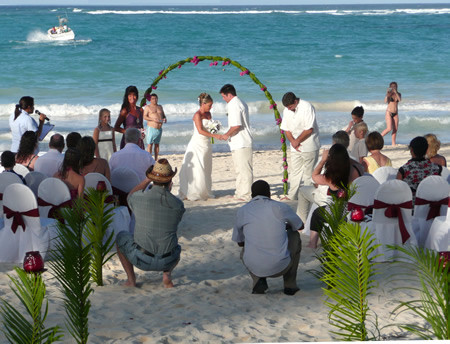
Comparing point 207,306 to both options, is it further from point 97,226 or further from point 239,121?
point 239,121

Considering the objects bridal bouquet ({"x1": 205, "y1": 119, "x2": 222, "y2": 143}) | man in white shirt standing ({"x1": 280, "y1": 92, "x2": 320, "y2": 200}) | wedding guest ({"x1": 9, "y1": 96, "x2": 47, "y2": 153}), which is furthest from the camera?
bridal bouquet ({"x1": 205, "y1": 119, "x2": 222, "y2": 143})

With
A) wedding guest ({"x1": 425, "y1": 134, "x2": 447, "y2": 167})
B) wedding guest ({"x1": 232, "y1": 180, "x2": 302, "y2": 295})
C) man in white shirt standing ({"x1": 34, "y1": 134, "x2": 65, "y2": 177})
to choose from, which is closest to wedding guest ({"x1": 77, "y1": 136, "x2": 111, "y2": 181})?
man in white shirt standing ({"x1": 34, "y1": 134, "x2": 65, "y2": 177})

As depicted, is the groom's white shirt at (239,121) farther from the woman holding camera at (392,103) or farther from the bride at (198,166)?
the woman holding camera at (392,103)

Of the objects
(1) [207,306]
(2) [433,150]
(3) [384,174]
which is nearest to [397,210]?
(3) [384,174]

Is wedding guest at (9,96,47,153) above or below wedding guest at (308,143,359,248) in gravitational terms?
above

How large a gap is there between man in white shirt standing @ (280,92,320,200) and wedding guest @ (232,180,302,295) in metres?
4.30

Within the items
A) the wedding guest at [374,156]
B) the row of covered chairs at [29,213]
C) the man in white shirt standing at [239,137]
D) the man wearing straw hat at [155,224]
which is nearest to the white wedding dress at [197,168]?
the man in white shirt standing at [239,137]

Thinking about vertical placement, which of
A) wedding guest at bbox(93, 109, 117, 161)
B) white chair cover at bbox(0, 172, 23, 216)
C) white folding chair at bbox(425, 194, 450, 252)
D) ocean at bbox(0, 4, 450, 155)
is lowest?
white folding chair at bbox(425, 194, 450, 252)

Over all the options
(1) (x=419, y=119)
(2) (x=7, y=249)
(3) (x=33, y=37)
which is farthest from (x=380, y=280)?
(3) (x=33, y=37)

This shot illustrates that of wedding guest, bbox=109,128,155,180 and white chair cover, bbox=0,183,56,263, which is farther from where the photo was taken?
wedding guest, bbox=109,128,155,180

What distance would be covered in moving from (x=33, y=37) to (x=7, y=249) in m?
55.3

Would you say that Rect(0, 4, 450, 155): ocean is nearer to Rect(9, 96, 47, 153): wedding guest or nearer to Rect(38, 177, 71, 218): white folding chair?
Rect(9, 96, 47, 153): wedding guest

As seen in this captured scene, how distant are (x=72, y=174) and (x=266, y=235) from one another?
2.54 metres

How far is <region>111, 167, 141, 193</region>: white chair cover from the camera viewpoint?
29.2 feet
